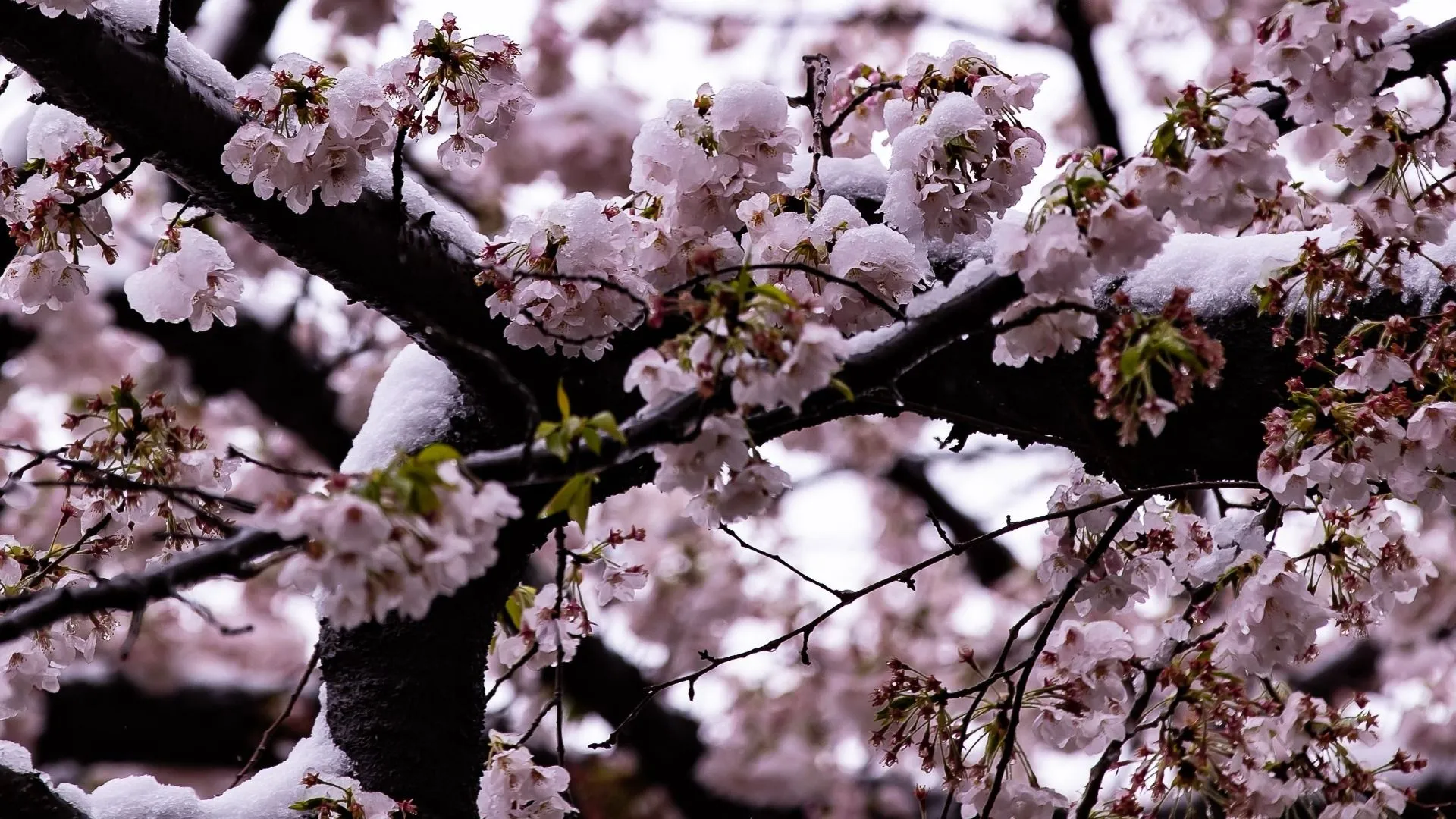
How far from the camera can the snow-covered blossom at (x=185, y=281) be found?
5.51 ft

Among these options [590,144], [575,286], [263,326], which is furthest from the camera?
[590,144]

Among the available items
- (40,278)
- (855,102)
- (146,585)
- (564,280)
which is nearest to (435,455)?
(146,585)

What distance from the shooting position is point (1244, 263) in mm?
1822

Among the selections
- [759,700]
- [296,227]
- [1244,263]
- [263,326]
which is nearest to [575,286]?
[296,227]

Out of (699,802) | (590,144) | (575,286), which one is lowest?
(575,286)

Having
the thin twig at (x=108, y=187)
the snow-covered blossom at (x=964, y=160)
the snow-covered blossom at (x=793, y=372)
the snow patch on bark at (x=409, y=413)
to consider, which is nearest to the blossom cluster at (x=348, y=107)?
the thin twig at (x=108, y=187)

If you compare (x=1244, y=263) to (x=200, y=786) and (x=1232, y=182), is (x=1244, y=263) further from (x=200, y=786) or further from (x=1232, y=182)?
(x=200, y=786)

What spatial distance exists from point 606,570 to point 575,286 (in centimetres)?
46

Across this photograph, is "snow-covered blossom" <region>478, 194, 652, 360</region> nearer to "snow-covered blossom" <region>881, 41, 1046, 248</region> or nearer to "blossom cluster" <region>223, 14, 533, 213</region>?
"blossom cluster" <region>223, 14, 533, 213</region>

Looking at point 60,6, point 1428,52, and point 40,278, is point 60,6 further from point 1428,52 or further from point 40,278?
point 1428,52

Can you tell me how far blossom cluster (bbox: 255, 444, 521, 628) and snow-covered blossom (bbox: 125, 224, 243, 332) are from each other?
785mm

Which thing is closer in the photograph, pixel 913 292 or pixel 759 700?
pixel 913 292

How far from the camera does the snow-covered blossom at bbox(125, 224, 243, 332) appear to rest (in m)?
1.68

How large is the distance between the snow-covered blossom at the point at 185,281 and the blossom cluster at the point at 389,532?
79 cm
